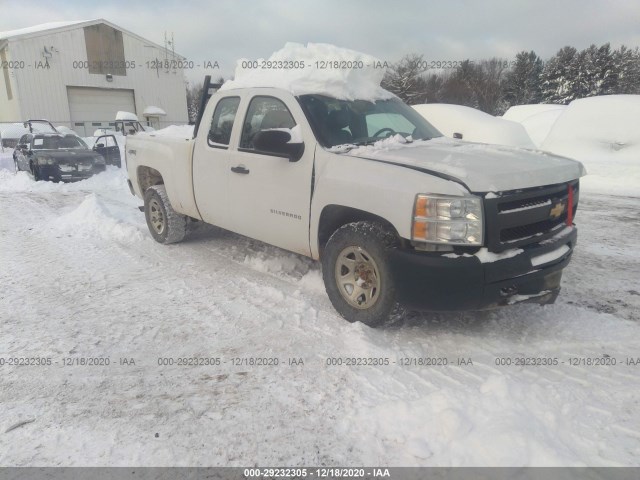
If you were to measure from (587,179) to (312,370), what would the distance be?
10940mm

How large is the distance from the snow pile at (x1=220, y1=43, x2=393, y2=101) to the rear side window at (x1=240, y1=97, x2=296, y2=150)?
6.8 inches

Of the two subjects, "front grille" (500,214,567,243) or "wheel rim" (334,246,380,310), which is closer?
"front grille" (500,214,567,243)

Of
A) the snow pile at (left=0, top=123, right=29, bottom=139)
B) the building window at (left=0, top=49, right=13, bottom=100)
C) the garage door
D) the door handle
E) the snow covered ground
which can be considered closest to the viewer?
the snow covered ground

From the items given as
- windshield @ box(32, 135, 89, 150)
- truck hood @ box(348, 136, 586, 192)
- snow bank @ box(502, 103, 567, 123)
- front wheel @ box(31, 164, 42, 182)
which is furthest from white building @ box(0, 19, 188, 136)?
truck hood @ box(348, 136, 586, 192)

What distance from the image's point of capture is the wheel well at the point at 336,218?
3501mm

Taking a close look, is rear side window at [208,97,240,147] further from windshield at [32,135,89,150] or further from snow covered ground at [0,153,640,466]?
windshield at [32,135,89,150]

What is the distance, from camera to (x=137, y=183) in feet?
22.0

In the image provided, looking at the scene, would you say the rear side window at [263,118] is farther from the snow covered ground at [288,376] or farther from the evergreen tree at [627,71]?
the evergreen tree at [627,71]

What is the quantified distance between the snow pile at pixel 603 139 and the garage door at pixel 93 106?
84.7ft

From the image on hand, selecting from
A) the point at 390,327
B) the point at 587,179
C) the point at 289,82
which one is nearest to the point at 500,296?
the point at 390,327

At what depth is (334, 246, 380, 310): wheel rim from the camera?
11.4ft

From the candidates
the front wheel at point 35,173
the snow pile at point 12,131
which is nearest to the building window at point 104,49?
the snow pile at point 12,131

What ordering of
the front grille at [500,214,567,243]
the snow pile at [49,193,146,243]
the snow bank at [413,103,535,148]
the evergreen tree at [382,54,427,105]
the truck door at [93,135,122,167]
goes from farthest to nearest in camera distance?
the evergreen tree at [382,54,427,105], the truck door at [93,135,122,167], the snow bank at [413,103,535,148], the snow pile at [49,193,146,243], the front grille at [500,214,567,243]

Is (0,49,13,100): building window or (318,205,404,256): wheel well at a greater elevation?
(0,49,13,100): building window
